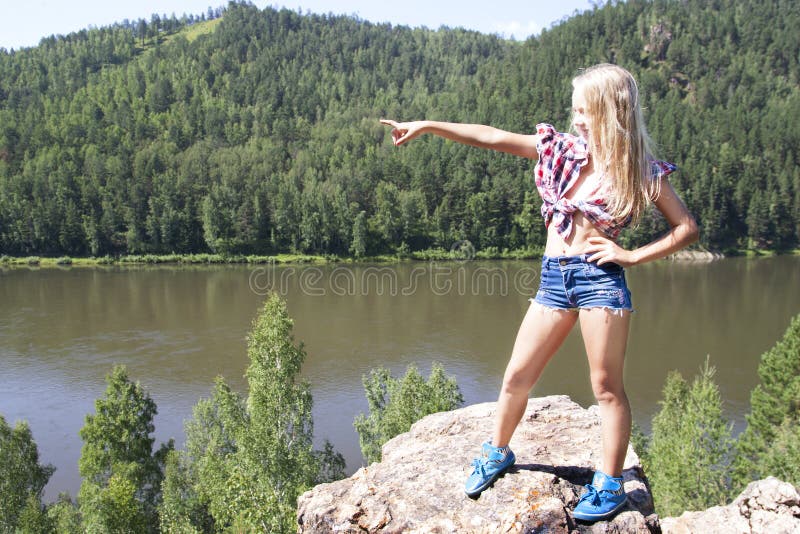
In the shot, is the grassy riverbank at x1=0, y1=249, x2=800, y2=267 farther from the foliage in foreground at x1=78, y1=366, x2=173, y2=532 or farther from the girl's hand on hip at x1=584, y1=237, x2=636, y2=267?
the girl's hand on hip at x1=584, y1=237, x2=636, y2=267

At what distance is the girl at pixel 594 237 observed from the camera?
12.2ft

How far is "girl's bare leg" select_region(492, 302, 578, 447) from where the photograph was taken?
4.15m

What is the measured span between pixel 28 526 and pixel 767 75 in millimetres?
162928

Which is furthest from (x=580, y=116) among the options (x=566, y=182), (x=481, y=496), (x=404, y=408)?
(x=404, y=408)

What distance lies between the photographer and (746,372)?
3319cm

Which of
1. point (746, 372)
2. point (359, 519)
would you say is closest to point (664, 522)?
point (359, 519)

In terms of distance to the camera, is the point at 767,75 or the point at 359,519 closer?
the point at 359,519

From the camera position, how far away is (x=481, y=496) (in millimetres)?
4312

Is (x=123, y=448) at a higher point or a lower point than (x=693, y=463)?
higher

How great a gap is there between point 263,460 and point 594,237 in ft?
50.0

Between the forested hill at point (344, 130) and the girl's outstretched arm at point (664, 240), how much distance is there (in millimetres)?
76382

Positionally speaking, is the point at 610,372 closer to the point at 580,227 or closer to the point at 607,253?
the point at 607,253

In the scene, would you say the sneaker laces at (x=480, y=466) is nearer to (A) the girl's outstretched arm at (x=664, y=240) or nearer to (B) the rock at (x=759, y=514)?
(A) the girl's outstretched arm at (x=664, y=240)

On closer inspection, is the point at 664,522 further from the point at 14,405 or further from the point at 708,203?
the point at 708,203
